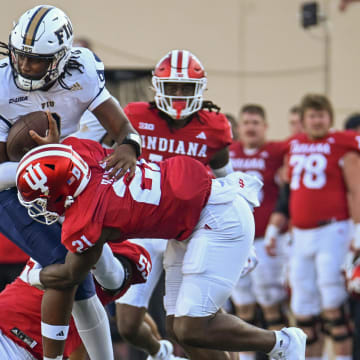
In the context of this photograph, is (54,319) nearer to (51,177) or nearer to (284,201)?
(51,177)

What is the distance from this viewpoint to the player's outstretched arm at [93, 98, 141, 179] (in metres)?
3.53

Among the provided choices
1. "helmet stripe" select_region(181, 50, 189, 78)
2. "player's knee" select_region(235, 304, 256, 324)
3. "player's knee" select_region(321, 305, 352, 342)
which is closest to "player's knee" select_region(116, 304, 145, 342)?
"helmet stripe" select_region(181, 50, 189, 78)

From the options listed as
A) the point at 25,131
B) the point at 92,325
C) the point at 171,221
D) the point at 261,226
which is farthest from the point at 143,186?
the point at 261,226

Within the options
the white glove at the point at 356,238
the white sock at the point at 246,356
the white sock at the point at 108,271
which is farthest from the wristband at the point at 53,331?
the white sock at the point at 246,356

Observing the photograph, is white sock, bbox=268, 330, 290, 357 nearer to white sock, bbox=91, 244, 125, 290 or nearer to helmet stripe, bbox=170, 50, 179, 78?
white sock, bbox=91, 244, 125, 290

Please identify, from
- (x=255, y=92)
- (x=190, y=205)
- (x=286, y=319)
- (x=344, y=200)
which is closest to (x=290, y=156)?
(x=344, y=200)

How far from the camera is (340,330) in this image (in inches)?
224

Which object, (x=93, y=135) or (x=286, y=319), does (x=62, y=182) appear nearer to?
(x=93, y=135)

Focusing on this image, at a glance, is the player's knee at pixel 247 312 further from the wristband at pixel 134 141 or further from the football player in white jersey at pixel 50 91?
the wristband at pixel 134 141

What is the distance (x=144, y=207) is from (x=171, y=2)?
326 inches

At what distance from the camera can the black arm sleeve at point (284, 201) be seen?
6.71m

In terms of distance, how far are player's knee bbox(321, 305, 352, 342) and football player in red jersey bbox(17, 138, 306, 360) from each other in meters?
1.92

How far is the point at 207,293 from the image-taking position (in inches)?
142

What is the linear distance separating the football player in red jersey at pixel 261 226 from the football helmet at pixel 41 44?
3.13 metres
